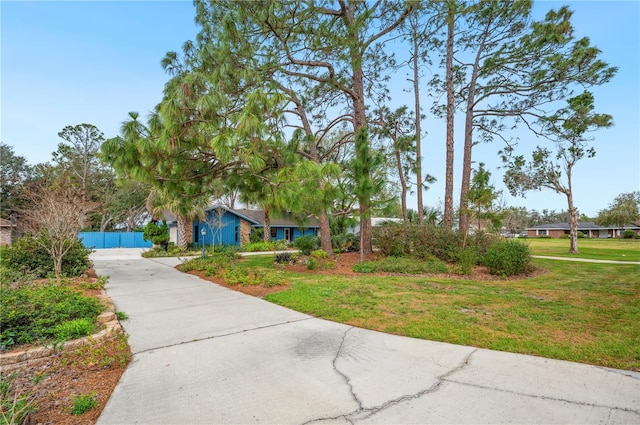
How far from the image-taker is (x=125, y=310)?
5.16 metres

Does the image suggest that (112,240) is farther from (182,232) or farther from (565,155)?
(565,155)

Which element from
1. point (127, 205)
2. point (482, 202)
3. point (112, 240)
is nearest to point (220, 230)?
point (112, 240)

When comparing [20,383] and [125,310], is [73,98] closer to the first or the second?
[125,310]

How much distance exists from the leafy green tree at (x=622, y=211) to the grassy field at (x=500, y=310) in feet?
148

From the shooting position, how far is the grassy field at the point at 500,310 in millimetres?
3488

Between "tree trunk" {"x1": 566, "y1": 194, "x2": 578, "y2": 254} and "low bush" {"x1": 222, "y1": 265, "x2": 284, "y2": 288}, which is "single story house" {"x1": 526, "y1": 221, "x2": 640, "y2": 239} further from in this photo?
"low bush" {"x1": 222, "y1": 265, "x2": 284, "y2": 288}

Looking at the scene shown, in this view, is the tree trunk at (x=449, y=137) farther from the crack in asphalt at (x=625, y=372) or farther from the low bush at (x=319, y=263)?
the crack in asphalt at (x=625, y=372)

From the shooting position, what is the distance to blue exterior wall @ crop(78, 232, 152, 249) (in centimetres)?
2547

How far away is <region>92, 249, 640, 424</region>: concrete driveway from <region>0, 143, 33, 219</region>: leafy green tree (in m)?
33.8

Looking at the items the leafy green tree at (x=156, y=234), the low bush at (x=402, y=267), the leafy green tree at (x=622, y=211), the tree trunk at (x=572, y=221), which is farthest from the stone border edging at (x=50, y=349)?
the leafy green tree at (x=622, y=211)

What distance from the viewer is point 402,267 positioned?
9.21 m

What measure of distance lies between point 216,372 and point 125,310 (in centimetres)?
327

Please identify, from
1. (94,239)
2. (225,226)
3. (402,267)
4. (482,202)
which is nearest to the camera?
(402,267)

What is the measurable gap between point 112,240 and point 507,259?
96.4ft
